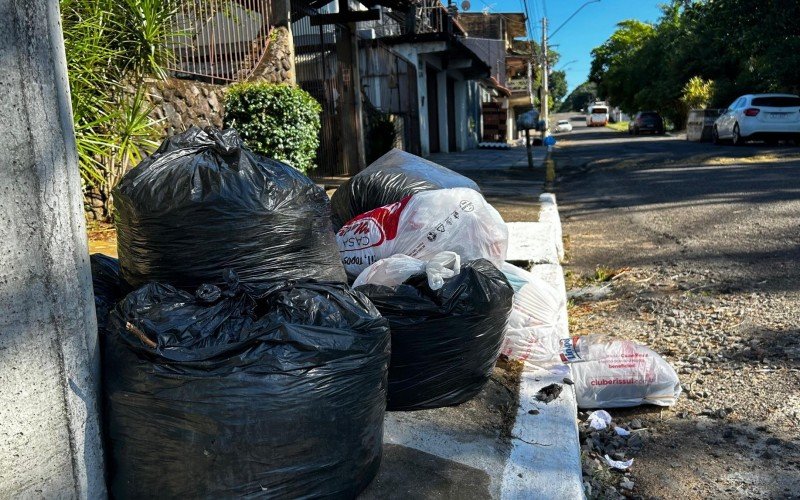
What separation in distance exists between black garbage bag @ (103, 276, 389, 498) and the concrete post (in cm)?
13

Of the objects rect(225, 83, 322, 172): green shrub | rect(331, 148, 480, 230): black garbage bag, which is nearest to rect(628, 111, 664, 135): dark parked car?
rect(225, 83, 322, 172): green shrub

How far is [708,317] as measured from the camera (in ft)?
13.9

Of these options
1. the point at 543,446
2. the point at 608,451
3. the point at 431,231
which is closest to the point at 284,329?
the point at 543,446

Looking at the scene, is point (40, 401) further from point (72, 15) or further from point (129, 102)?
point (129, 102)

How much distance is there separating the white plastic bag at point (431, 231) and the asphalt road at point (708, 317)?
1.05 metres

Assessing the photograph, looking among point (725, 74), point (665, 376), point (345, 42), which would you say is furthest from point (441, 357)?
point (725, 74)

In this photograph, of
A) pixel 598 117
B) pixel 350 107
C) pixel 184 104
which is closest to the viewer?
pixel 184 104

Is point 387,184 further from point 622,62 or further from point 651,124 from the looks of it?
point 622,62

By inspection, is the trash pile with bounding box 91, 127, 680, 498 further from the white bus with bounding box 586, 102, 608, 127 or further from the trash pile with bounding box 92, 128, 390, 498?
the white bus with bounding box 586, 102, 608, 127

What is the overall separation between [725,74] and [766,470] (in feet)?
117

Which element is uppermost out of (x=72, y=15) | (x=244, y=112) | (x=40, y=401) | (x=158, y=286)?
(x=72, y=15)

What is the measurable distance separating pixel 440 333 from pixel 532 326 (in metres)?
0.81

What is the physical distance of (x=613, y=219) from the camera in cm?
794

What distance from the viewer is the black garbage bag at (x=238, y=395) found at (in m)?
1.82
